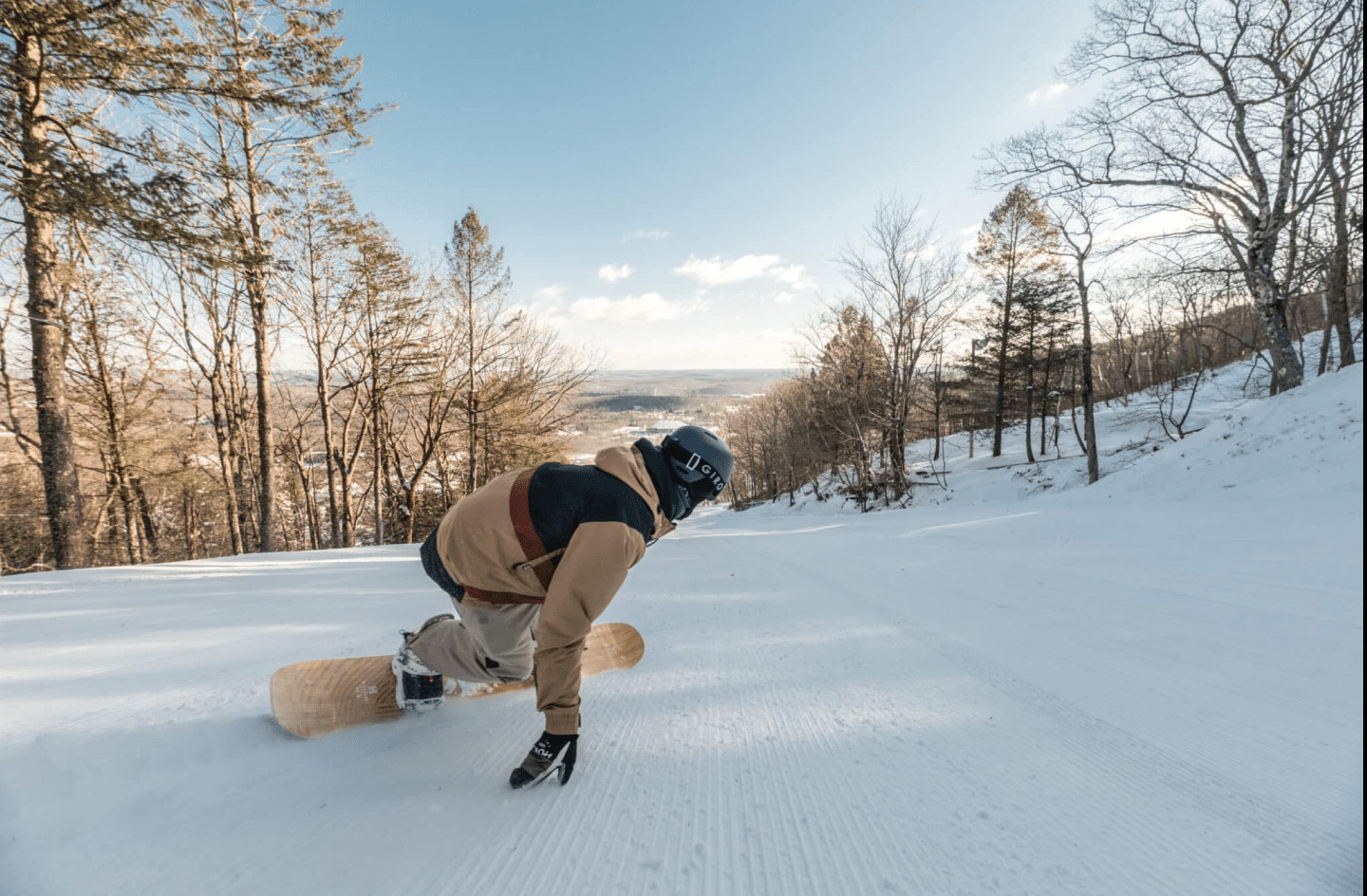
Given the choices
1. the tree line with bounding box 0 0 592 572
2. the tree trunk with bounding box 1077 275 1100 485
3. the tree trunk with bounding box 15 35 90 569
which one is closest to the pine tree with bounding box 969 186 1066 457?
the tree trunk with bounding box 1077 275 1100 485

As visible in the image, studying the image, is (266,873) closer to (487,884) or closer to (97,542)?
(487,884)

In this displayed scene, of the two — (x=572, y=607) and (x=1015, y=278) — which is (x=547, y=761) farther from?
(x=1015, y=278)

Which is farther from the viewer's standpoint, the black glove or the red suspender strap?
the red suspender strap

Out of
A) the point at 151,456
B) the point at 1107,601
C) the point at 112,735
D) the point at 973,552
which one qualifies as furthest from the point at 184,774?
the point at 151,456

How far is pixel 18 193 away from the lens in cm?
552

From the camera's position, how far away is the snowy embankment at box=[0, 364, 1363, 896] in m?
1.29

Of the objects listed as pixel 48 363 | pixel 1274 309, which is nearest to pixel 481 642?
pixel 48 363

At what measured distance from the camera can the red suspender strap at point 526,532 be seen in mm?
1765

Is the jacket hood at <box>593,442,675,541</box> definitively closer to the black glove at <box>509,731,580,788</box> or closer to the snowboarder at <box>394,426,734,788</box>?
the snowboarder at <box>394,426,734,788</box>

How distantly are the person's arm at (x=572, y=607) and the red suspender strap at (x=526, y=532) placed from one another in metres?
0.13

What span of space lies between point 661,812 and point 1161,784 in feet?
5.09

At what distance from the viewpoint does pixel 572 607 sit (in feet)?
5.42

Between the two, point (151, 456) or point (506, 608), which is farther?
point (151, 456)

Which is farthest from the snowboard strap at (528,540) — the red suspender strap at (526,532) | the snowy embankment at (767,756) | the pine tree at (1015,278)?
the pine tree at (1015,278)
